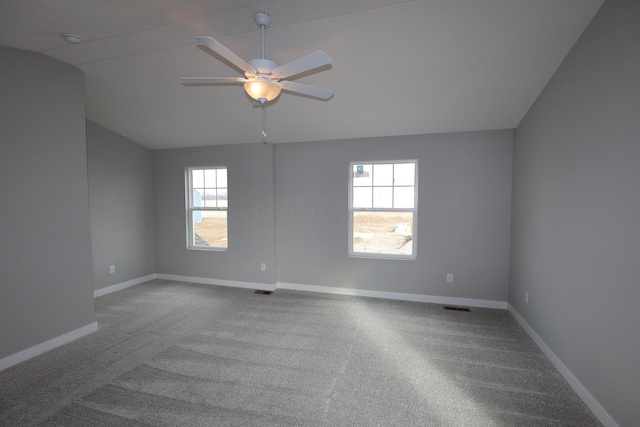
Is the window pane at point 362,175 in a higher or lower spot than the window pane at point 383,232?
higher

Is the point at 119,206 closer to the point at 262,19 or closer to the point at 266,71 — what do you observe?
the point at 262,19

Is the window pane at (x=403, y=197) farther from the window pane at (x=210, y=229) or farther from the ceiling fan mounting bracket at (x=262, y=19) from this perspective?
the window pane at (x=210, y=229)

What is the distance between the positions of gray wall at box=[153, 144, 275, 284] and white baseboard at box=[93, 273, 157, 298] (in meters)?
0.26

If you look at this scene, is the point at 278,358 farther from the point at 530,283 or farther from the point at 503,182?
the point at 503,182

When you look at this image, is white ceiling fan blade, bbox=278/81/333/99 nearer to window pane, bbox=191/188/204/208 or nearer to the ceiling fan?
the ceiling fan

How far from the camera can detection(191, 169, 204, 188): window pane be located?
4.84 meters

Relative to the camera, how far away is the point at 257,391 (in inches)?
82.9

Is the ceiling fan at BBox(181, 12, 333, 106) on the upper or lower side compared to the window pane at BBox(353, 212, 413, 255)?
upper

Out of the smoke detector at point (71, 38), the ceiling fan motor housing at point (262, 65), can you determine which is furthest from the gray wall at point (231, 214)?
the ceiling fan motor housing at point (262, 65)

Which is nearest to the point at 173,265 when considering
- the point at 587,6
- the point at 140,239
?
the point at 140,239

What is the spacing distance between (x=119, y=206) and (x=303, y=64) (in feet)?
14.1

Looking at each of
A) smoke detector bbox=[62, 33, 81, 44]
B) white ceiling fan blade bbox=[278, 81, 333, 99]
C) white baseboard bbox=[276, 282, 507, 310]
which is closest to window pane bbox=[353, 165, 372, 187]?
white baseboard bbox=[276, 282, 507, 310]

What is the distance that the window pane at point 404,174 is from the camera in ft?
12.9

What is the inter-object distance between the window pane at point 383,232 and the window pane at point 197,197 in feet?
8.79
